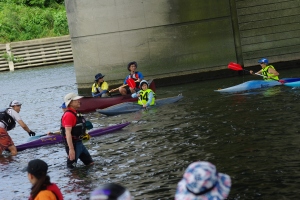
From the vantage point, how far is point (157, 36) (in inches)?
914

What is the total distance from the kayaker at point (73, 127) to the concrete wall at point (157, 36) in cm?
1327

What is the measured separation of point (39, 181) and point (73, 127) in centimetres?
431

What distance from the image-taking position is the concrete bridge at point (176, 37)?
76.2ft

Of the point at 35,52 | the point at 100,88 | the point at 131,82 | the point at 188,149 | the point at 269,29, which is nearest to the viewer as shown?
the point at 188,149

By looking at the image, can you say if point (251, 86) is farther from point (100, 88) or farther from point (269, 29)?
point (269, 29)

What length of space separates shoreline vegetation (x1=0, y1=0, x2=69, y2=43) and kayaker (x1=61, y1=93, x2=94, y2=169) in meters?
36.1

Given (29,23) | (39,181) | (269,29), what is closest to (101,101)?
(269,29)

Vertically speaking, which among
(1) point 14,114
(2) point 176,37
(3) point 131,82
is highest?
(2) point 176,37

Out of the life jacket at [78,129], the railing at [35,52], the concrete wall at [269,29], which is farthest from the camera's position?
the railing at [35,52]

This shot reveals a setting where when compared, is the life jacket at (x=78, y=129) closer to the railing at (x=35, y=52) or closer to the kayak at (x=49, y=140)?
the kayak at (x=49, y=140)

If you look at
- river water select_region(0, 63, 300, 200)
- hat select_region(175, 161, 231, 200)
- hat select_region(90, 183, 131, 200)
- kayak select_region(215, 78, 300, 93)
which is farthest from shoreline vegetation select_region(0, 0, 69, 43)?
hat select_region(90, 183, 131, 200)

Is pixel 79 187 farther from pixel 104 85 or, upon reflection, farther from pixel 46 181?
pixel 104 85

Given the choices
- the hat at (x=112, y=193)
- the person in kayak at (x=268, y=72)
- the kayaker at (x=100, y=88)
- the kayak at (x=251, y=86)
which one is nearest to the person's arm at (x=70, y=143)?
the hat at (x=112, y=193)

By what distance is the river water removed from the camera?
9.19 meters
